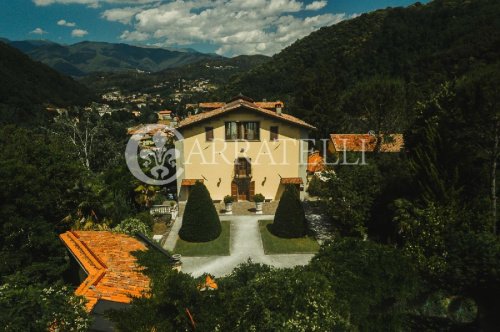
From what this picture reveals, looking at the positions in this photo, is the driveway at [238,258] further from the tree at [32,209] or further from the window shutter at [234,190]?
the tree at [32,209]

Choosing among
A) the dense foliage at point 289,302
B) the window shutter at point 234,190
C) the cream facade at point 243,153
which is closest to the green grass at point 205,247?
the window shutter at point 234,190

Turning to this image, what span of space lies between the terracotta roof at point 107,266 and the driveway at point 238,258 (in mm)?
5287

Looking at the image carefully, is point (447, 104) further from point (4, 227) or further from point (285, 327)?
point (4, 227)

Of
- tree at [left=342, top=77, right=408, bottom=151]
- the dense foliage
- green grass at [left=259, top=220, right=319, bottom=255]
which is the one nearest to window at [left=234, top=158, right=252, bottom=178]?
green grass at [left=259, top=220, right=319, bottom=255]

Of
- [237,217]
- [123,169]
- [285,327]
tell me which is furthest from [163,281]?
[123,169]

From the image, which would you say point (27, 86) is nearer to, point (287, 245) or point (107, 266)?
point (287, 245)

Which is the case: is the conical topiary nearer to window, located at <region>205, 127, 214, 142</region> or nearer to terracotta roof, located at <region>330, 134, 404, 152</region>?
window, located at <region>205, 127, 214, 142</region>

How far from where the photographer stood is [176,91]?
19162cm

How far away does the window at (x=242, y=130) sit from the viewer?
2881 cm

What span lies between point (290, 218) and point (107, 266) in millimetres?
13050

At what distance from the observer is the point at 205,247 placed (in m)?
21.7

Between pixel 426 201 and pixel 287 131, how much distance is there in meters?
14.3

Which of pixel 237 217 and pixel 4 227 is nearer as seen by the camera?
pixel 4 227

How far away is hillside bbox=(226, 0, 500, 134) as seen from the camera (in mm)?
49688
